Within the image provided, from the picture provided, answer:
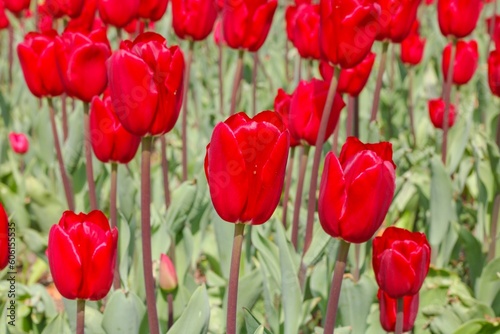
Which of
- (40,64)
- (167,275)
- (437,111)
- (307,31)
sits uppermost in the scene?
(307,31)

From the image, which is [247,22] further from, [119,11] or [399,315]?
[399,315]

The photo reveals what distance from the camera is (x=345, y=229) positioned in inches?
45.9

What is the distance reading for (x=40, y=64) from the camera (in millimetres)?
1858

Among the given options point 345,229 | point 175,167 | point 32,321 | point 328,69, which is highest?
point 328,69

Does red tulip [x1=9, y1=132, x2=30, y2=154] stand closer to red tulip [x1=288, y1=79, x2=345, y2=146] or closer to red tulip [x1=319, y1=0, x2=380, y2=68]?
red tulip [x1=288, y1=79, x2=345, y2=146]

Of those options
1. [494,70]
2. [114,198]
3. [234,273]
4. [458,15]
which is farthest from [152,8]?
[234,273]

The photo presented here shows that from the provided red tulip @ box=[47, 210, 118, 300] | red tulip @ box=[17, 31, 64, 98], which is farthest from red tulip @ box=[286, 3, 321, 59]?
red tulip @ box=[47, 210, 118, 300]

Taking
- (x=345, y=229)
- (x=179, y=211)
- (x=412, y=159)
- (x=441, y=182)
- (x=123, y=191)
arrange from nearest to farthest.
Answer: (x=345, y=229) < (x=179, y=211) < (x=123, y=191) < (x=441, y=182) < (x=412, y=159)

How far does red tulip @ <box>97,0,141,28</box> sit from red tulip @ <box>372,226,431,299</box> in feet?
3.20

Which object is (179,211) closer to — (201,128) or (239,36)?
(239,36)

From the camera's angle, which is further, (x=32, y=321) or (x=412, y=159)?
(x=412, y=159)

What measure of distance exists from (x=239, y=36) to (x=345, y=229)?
0.96m

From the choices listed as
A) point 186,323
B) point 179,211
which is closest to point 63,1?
point 179,211

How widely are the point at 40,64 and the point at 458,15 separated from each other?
46.8 inches
